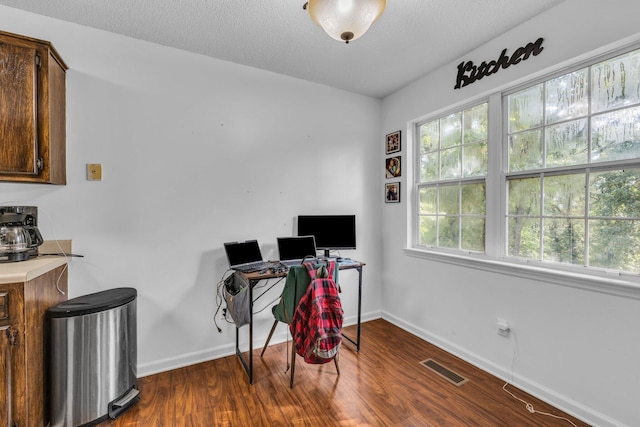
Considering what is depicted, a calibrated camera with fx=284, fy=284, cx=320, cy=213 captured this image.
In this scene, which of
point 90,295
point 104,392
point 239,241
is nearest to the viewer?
point 104,392

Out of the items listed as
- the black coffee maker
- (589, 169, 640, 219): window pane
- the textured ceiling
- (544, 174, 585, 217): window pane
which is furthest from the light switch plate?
(589, 169, 640, 219): window pane

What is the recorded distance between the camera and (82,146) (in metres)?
2.10

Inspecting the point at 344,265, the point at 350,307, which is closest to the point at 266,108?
the point at 344,265

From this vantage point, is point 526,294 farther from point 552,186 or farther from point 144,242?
point 144,242

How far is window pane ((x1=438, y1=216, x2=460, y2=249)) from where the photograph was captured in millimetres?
2727

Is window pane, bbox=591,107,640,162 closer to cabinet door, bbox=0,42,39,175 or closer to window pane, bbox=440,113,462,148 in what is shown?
window pane, bbox=440,113,462,148

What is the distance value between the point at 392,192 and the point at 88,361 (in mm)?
2994

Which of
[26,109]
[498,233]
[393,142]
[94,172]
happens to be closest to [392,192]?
[393,142]

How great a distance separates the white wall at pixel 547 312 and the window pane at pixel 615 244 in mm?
213

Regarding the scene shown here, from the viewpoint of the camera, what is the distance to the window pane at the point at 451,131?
2.71 meters

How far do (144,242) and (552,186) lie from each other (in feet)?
10.2

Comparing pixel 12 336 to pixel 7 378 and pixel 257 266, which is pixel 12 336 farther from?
pixel 257 266

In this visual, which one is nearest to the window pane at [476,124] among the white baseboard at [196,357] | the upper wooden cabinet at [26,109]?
the white baseboard at [196,357]

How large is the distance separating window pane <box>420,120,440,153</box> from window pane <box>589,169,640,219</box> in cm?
136
